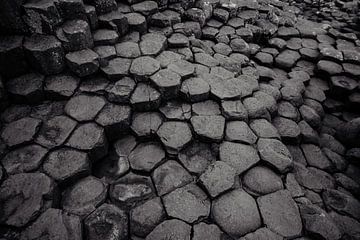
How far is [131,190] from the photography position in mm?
1237

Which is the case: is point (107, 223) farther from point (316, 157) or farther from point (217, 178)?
point (316, 157)

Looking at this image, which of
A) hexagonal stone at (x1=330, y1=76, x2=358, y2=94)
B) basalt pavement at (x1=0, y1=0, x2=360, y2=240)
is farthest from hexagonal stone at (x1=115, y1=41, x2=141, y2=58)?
hexagonal stone at (x1=330, y1=76, x2=358, y2=94)

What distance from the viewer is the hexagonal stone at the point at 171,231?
42.4 inches

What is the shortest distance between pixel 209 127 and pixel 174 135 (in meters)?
0.20

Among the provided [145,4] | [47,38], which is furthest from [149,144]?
[145,4]

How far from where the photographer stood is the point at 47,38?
140 cm

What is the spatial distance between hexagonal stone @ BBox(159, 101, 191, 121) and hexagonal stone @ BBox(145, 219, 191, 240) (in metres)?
0.55

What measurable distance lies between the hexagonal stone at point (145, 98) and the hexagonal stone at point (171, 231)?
62cm

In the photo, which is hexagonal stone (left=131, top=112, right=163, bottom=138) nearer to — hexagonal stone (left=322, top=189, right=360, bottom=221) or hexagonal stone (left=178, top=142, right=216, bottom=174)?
hexagonal stone (left=178, top=142, right=216, bottom=174)

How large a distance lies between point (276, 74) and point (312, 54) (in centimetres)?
44

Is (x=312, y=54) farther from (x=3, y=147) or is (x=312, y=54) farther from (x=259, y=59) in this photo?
(x=3, y=147)

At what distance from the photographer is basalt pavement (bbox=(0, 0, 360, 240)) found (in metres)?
1.13

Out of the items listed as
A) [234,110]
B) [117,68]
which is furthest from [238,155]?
[117,68]

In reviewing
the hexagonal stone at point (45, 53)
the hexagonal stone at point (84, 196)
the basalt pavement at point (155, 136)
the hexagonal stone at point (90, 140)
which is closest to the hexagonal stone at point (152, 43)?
the basalt pavement at point (155, 136)
